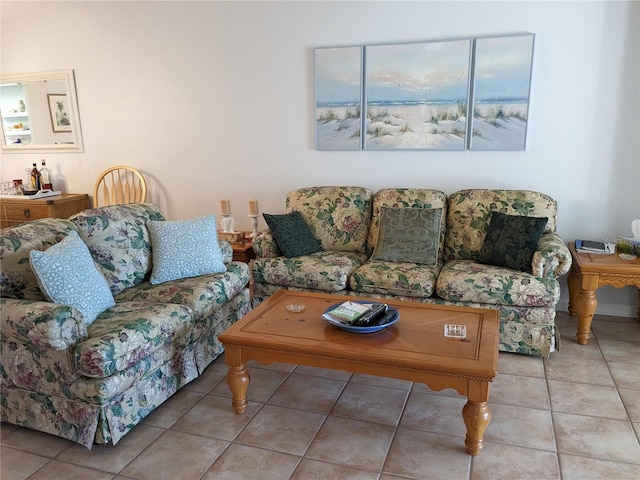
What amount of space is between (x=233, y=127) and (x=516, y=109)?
227cm

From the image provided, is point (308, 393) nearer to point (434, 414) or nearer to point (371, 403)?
point (371, 403)

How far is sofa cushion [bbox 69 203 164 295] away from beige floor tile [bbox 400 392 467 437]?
1735 mm

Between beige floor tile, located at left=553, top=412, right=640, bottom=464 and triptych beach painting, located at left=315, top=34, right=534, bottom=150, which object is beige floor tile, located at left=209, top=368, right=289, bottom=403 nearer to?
beige floor tile, located at left=553, top=412, right=640, bottom=464

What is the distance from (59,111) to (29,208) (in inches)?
38.8

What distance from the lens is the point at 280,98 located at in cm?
386

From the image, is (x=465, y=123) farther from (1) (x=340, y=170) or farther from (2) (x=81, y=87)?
(2) (x=81, y=87)

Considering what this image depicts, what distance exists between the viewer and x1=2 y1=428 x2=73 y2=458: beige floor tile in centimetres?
204

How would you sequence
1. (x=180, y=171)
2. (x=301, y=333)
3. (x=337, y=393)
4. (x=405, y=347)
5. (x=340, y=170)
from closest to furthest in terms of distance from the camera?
(x=405, y=347)
(x=301, y=333)
(x=337, y=393)
(x=340, y=170)
(x=180, y=171)

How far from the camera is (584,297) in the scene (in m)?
2.85

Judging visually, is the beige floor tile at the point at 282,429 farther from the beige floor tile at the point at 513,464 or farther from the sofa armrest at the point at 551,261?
the sofa armrest at the point at 551,261

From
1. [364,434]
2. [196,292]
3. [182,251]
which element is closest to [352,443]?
[364,434]

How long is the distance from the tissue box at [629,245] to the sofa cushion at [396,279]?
1200mm

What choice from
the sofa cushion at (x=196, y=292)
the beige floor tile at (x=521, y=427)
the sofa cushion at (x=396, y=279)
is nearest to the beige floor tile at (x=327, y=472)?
the beige floor tile at (x=521, y=427)

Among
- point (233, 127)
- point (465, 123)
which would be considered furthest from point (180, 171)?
point (465, 123)
